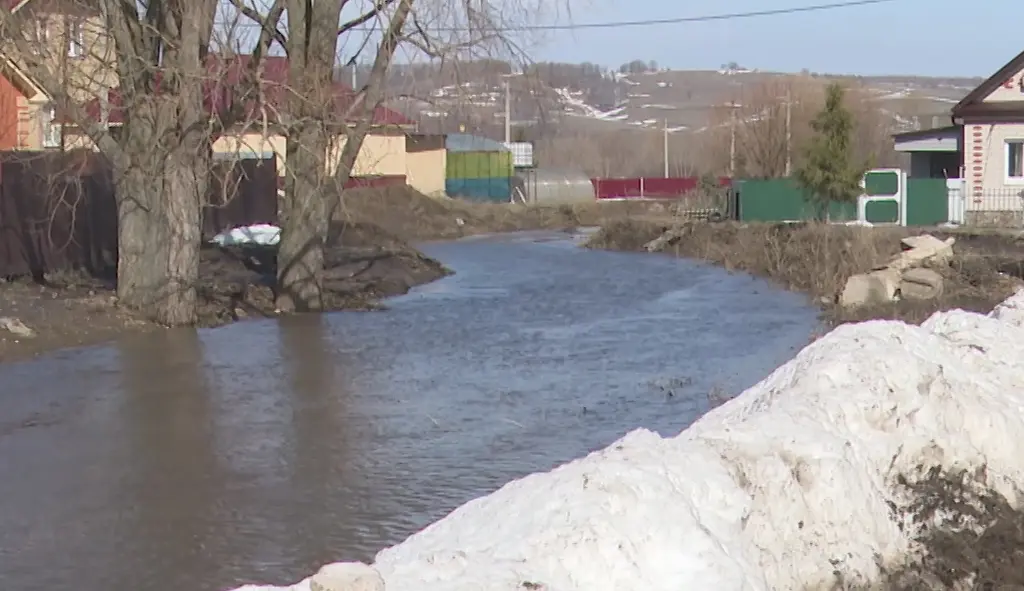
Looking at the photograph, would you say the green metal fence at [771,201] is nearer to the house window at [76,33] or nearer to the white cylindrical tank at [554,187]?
the house window at [76,33]

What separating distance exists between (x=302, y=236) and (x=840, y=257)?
34.8 feet

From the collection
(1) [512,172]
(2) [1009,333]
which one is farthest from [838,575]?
(1) [512,172]

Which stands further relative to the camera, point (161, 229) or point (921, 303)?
point (921, 303)

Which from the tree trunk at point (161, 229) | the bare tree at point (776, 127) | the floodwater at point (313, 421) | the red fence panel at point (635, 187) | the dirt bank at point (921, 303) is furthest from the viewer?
the red fence panel at point (635, 187)

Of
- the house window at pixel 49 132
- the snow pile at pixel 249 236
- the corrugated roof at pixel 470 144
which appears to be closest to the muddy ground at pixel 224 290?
the snow pile at pixel 249 236

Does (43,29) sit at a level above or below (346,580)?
above

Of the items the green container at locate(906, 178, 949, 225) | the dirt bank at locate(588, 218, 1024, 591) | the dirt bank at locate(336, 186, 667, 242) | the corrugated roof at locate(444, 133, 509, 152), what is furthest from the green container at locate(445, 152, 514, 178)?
the green container at locate(906, 178, 949, 225)

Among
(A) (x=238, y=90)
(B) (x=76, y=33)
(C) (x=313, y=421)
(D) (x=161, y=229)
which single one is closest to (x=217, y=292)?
(D) (x=161, y=229)

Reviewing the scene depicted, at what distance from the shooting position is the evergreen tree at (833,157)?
37125 mm

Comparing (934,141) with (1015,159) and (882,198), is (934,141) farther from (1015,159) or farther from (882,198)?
(882,198)

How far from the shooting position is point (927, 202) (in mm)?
38094

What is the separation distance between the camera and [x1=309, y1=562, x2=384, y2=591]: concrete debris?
188 inches

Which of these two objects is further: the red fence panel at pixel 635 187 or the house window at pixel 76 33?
the red fence panel at pixel 635 187

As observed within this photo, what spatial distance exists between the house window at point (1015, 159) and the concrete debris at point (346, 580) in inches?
1455
